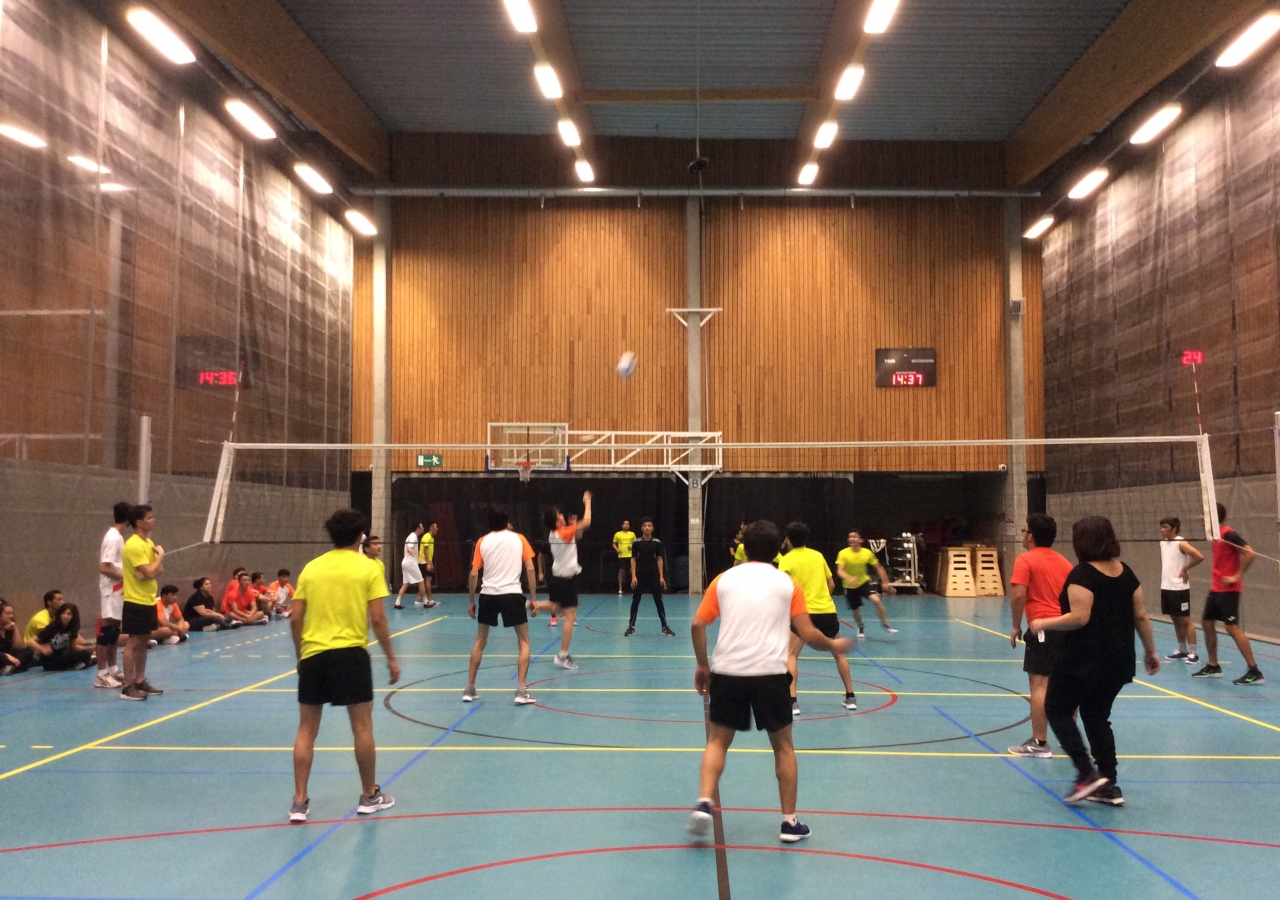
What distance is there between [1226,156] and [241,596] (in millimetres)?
19448

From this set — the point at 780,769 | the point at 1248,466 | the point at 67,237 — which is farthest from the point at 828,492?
the point at 780,769

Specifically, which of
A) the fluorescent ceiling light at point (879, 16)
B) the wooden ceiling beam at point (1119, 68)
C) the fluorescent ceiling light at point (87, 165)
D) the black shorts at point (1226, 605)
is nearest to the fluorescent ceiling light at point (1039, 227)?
the wooden ceiling beam at point (1119, 68)

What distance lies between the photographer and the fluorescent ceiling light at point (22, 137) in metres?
12.6

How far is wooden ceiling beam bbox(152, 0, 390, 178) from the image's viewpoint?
16.4 metres

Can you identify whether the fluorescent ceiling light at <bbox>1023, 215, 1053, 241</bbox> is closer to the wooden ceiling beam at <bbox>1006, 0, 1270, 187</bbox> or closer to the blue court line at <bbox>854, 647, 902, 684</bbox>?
the wooden ceiling beam at <bbox>1006, 0, 1270, 187</bbox>

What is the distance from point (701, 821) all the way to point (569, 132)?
18.0 meters

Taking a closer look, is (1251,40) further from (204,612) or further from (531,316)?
(204,612)

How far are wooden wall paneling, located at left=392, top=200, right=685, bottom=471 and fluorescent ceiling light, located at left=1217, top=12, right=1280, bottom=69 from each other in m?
12.8

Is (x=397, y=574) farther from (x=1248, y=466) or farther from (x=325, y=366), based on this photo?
(x=1248, y=466)

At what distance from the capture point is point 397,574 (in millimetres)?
25359

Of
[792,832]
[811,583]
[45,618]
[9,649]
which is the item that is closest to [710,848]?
[792,832]

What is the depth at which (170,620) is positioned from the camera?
15320 millimetres

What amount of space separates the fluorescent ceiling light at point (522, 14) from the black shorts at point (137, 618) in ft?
36.0

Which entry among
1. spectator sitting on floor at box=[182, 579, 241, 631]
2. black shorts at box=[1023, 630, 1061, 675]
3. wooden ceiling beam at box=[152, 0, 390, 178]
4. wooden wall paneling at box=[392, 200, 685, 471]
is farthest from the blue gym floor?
wooden wall paneling at box=[392, 200, 685, 471]
